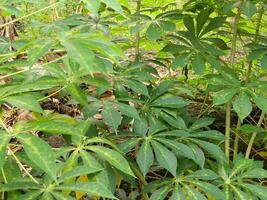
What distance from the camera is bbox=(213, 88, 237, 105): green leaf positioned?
4.45 feet

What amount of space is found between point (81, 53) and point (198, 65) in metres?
0.73

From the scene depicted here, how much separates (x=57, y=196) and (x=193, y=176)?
0.49m

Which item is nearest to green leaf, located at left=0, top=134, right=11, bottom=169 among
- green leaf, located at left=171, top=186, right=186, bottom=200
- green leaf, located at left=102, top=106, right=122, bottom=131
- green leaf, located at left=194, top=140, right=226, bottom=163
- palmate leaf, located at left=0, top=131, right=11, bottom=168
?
palmate leaf, located at left=0, top=131, right=11, bottom=168

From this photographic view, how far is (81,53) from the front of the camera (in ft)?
2.71

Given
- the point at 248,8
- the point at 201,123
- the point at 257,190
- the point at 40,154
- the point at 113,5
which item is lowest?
the point at 257,190

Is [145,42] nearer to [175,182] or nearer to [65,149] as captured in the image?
[175,182]

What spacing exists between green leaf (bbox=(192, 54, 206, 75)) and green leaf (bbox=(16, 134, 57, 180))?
0.77 metres

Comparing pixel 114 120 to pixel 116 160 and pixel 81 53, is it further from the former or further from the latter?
pixel 81 53

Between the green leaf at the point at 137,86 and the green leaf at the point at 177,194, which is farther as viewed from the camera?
Result: the green leaf at the point at 137,86

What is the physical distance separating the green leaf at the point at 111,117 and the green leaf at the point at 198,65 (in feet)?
1.12

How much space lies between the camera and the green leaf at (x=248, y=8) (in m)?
1.44

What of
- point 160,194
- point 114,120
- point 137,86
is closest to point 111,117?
point 114,120

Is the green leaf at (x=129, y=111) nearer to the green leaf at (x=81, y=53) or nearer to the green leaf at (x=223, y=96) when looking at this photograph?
the green leaf at (x=223, y=96)

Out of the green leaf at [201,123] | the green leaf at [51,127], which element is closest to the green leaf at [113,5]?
the green leaf at [51,127]
